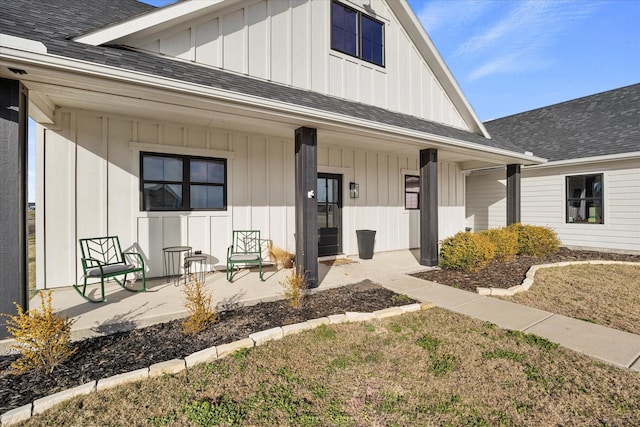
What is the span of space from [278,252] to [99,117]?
3983mm

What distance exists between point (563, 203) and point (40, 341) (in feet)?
40.5

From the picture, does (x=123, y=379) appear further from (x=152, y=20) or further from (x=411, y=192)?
(x=411, y=192)

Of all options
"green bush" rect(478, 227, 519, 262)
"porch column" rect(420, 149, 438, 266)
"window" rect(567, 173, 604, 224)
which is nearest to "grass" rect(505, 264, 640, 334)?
"green bush" rect(478, 227, 519, 262)

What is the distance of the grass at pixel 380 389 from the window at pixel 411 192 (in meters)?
6.03

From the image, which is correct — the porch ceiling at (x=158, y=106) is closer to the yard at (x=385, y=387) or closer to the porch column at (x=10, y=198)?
the porch column at (x=10, y=198)

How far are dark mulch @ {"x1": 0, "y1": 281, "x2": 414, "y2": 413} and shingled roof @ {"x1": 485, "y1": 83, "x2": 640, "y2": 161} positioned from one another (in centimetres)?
821

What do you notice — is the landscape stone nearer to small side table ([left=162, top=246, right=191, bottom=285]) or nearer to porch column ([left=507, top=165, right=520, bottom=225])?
small side table ([left=162, top=246, right=191, bottom=285])

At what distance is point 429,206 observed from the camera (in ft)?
21.8

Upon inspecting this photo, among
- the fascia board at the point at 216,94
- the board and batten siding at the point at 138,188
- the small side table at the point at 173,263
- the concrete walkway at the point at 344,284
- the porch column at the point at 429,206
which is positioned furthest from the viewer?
the porch column at the point at 429,206

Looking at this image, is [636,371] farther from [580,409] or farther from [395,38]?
[395,38]

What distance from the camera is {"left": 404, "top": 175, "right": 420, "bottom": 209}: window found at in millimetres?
8844

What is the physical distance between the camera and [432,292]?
4.70 meters

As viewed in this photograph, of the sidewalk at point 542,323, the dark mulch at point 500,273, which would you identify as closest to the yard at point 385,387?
the sidewalk at point 542,323

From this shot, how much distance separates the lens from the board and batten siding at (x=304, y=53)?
474cm
